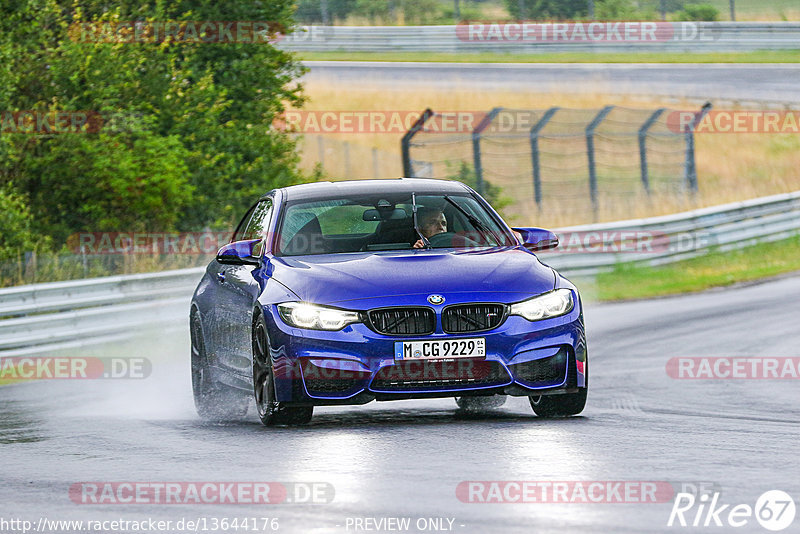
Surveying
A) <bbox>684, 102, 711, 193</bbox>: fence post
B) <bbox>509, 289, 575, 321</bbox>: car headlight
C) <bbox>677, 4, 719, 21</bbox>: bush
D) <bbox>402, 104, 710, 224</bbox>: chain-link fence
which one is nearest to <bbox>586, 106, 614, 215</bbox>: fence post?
<bbox>402, 104, 710, 224</bbox>: chain-link fence

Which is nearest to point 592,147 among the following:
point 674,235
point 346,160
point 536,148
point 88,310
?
point 536,148

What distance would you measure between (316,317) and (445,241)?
4.72 feet

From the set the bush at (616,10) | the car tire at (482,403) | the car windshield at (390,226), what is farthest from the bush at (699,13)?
the car windshield at (390,226)

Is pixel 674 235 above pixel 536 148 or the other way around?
the other way around

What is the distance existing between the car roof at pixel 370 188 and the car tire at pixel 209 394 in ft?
4.57

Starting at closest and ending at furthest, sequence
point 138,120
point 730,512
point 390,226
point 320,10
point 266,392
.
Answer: point 730,512
point 266,392
point 390,226
point 138,120
point 320,10

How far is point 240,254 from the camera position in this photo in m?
9.95

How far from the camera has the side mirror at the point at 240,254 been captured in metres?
9.93

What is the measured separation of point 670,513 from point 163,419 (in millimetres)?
5601

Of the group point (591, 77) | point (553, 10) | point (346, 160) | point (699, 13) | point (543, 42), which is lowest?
point (346, 160)

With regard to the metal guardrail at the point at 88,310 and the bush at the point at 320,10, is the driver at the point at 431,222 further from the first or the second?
the bush at the point at 320,10

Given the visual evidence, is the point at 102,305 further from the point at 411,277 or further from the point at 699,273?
the point at 411,277

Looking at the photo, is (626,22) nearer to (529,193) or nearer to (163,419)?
(529,193)

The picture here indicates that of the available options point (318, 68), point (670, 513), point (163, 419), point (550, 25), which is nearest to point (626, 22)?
point (550, 25)
